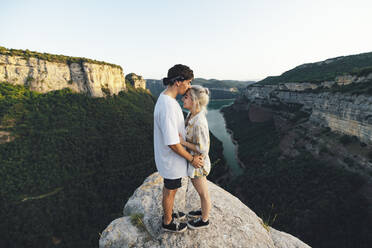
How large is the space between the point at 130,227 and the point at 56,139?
34.6 meters

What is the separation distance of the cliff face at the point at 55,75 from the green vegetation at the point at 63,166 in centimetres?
210

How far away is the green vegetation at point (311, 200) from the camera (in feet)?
50.1

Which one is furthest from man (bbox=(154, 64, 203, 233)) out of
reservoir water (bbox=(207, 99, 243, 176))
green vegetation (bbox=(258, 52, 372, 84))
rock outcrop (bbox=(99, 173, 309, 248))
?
reservoir water (bbox=(207, 99, 243, 176))

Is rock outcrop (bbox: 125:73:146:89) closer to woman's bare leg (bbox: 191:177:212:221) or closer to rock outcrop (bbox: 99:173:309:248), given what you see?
rock outcrop (bbox: 99:173:309:248)

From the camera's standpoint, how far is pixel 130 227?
368 cm

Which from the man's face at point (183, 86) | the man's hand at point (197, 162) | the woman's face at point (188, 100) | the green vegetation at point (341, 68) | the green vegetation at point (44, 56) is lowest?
the man's hand at point (197, 162)

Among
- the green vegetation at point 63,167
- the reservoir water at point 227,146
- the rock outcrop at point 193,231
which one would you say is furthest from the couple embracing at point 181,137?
the reservoir water at point 227,146

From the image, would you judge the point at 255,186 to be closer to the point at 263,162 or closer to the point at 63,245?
the point at 263,162

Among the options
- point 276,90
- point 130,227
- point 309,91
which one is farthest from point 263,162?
point 130,227

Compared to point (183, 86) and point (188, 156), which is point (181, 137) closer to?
point (188, 156)

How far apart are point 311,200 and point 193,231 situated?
23511 millimetres

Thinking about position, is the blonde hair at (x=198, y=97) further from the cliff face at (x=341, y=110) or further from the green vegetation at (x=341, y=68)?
the green vegetation at (x=341, y=68)

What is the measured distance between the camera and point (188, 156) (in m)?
2.66

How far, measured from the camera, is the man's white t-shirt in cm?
248
